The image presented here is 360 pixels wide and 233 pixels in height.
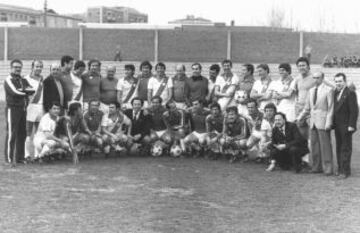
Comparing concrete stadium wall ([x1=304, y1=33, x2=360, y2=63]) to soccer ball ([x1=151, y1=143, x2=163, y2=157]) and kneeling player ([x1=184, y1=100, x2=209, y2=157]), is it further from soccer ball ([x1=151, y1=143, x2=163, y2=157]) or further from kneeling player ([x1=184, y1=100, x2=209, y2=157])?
soccer ball ([x1=151, y1=143, x2=163, y2=157])

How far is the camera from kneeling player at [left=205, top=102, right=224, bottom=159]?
10320 mm

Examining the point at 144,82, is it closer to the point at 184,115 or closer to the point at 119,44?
the point at 184,115

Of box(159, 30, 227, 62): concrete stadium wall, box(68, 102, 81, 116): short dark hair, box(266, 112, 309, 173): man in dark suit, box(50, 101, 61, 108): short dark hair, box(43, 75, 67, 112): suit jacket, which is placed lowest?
box(266, 112, 309, 173): man in dark suit

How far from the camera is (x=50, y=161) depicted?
9.95 meters

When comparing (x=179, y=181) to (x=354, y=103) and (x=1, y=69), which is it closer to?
(x=354, y=103)

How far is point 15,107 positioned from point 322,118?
463 cm

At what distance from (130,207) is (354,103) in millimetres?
3821

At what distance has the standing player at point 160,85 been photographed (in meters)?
10.7

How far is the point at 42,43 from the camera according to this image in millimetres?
39281

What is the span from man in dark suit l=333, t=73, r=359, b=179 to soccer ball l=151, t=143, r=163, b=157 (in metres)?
3.18

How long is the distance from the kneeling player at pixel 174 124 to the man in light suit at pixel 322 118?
239cm

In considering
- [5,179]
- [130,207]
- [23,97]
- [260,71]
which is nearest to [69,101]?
[23,97]

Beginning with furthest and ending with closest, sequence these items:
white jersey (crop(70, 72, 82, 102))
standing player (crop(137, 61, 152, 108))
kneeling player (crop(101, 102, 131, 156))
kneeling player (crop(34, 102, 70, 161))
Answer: standing player (crop(137, 61, 152, 108)) → kneeling player (crop(101, 102, 131, 156)) → white jersey (crop(70, 72, 82, 102)) → kneeling player (crop(34, 102, 70, 161))

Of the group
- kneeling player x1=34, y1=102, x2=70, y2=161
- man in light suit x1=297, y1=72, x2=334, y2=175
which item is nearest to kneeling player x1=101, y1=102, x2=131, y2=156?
kneeling player x1=34, y1=102, x2=70, y2=161
